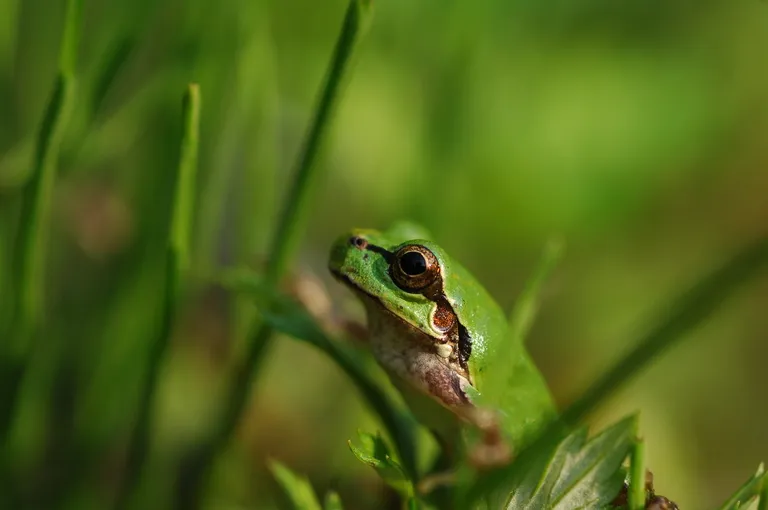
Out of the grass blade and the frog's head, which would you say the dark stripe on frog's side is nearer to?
the frog's head

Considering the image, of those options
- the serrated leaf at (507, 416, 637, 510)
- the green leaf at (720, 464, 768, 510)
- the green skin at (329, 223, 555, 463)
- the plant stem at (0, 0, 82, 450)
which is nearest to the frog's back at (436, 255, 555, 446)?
the green skin at (329, 223, 555, 463)

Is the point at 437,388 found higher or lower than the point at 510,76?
lower

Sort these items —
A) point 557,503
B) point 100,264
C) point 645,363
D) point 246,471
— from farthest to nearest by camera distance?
point 100,264
point 246,471
point 557,503
point 645,363

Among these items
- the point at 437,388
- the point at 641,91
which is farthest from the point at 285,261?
the point at 641,91

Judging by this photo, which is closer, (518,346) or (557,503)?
(557,503)

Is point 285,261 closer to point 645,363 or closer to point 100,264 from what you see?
point 645,363

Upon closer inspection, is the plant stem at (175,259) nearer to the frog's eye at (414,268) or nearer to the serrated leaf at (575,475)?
the frog's eye at (414,268)

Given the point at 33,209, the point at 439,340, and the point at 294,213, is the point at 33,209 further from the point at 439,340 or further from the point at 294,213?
the point at 439,340
